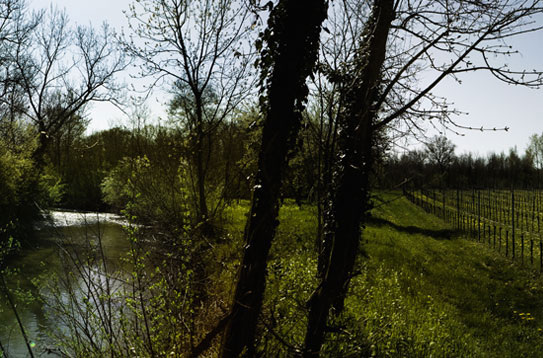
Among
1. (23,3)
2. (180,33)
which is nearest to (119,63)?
(23,3)

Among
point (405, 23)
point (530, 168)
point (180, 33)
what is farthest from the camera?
point (530, 168)

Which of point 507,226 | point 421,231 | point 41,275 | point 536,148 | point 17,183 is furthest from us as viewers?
point 536,148

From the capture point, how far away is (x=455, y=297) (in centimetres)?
898

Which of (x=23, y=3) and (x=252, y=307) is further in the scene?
(x=23, y=3)

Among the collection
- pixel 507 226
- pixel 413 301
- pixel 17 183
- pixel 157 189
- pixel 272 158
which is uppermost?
pixel 272 158

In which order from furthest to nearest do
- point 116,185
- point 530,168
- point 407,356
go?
point 530,168 → point 116,185 → point 407,356

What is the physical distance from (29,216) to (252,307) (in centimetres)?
1790

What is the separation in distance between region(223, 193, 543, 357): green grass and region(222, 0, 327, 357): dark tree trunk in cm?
33

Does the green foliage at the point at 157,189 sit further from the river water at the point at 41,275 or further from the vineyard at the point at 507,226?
the vineyard at the point at 507,226

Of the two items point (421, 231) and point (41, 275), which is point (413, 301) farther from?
point (421, 231)

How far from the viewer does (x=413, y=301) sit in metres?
7.38

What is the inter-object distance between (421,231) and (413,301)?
1325 centimetres

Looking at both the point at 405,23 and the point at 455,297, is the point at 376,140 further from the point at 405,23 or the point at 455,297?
the point at 455,297

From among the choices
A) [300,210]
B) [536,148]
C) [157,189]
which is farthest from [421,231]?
[536,148]
